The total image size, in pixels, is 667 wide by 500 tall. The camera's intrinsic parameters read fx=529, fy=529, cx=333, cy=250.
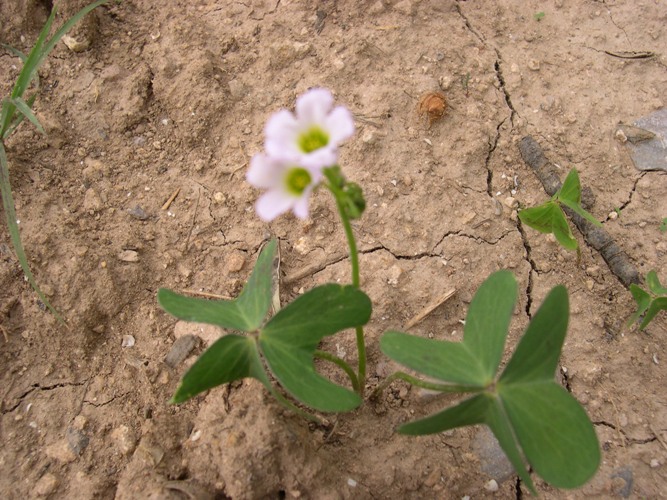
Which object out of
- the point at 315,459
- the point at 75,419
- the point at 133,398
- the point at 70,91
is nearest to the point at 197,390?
the point at 315,459

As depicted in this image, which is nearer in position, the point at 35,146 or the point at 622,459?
the point at 622,459

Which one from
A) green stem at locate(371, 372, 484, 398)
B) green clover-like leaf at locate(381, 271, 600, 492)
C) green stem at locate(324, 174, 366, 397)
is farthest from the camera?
green stem at locate(371, 372, 484, 398)

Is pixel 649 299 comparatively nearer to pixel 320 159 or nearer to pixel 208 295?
pixel 320 159

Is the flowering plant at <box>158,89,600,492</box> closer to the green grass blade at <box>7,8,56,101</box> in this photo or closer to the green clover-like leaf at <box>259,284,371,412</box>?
the green clover-like leaf at <box>259,284,371,412</box>

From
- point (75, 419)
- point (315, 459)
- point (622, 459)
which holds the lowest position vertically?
point (622, 459)

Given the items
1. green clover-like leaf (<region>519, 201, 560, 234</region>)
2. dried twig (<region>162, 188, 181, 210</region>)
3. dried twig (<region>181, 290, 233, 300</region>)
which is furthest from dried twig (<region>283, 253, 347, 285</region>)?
green clover-like leaf (<region>519, 201, 560, 234</region>)

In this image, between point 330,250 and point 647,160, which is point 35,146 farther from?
point 647,160

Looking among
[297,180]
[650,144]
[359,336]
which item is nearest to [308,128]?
→ [297,180]
